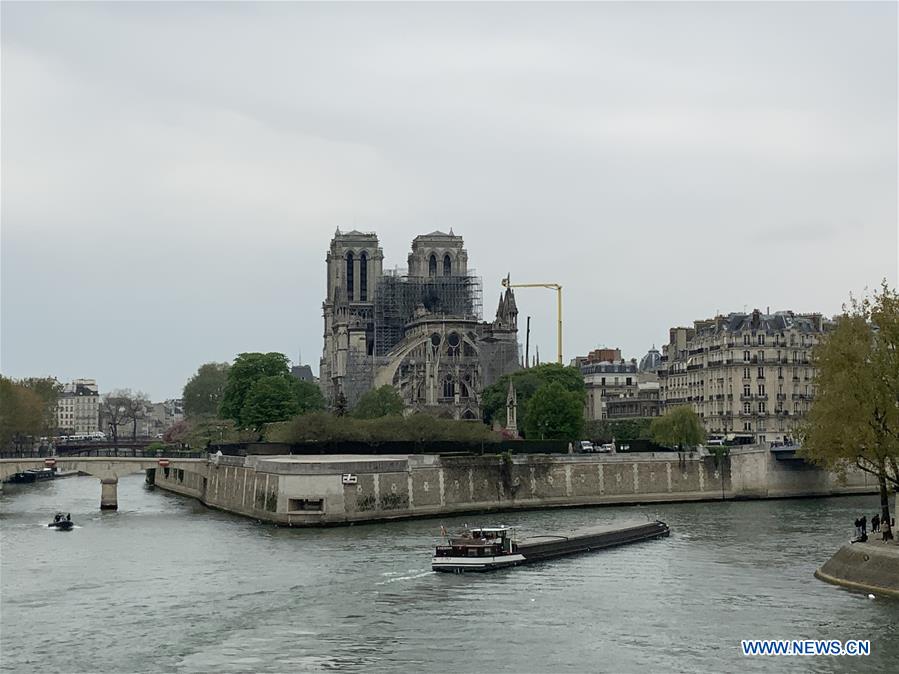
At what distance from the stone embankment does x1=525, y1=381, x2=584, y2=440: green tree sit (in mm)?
49194

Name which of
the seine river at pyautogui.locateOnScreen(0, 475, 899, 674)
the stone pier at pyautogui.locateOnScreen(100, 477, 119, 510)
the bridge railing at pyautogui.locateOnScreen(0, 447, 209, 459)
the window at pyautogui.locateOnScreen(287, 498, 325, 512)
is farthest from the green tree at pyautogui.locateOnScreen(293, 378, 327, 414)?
the seine river at pyautogui.locateOnScreen(0, 475, 899, 674)

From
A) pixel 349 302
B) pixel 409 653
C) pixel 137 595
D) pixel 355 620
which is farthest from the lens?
pixel 349 302

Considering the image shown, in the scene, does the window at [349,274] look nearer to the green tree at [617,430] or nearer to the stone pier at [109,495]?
the green tree at [617,430]

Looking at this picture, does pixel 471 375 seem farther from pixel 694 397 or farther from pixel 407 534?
pixel 407 534

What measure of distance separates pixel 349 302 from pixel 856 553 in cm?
11622

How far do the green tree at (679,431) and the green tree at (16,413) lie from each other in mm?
60229

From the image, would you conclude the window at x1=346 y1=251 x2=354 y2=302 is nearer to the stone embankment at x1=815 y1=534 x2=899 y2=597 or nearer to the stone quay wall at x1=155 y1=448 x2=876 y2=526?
the stone quay wall at x1=155 y1=448 x2=876 y2=526

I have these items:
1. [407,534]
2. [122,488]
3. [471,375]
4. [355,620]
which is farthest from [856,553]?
[471,375]

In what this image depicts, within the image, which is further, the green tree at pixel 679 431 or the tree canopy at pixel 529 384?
the tree canopy at pixel 529 384

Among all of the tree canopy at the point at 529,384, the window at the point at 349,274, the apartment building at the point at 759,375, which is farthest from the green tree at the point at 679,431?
the window at the point at 349,274

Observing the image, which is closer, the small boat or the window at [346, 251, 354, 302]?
the small boat

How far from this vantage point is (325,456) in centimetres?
7562

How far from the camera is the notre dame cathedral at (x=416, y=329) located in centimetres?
13088

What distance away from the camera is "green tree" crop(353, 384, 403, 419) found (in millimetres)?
109750
